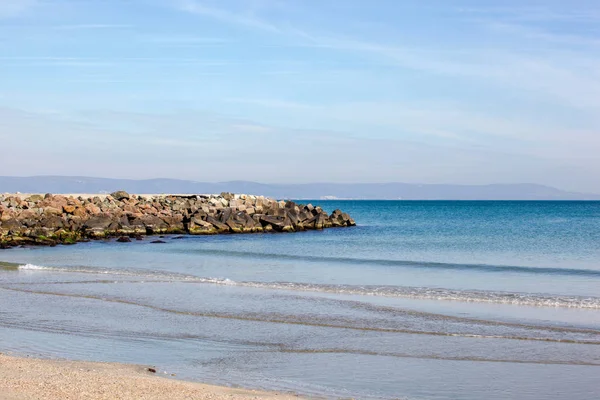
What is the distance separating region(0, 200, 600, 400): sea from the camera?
10688 mm

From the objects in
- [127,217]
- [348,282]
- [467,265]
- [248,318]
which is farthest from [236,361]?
[127,217]

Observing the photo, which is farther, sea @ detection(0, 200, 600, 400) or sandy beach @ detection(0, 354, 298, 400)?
sea @ detection(0, 200, 600, 400)

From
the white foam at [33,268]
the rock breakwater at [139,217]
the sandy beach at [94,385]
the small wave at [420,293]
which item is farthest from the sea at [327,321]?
the rock breakwater at [139,217]

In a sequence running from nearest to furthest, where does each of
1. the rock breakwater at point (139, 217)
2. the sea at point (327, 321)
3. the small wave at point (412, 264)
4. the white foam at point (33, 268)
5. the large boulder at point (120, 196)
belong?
the sea at point (327, 321)
the white foam at point (33, 268)
the small wave at point (412, 264)
the rock breakwater at point (139, 217)
the large boulder at point (120, 196)

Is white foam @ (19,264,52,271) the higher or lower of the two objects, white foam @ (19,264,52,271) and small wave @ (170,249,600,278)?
the lower

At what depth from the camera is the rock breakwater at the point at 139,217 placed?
3975 cm

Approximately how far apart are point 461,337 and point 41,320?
8365 millimetres

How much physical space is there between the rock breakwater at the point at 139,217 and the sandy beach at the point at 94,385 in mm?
26536

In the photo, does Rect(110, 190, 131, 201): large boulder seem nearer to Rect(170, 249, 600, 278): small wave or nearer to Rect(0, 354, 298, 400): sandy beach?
Rect(170, 249, 600, 278): small wave

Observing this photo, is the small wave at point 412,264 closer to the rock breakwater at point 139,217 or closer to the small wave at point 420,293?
the small wave at point 420,293

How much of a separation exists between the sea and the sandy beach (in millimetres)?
638

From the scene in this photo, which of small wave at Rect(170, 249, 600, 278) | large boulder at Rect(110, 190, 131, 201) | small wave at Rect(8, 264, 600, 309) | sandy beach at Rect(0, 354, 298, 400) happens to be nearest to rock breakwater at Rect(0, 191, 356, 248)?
large boulder at Rect(110, 190, 131, 201)

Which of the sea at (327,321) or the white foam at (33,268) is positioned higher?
the sea at (327,321)

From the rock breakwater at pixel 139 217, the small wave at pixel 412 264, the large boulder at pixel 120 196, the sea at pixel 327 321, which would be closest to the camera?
the sea at pixel 327 321
